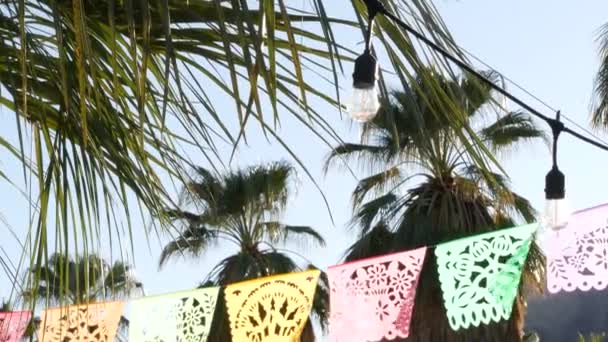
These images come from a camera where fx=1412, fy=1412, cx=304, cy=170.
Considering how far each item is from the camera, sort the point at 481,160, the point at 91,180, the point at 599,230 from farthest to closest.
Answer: the point at 599,230 → the point at 91,180 → the point at 481,160

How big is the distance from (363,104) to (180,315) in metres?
8.08

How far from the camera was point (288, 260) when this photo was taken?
17922 mm

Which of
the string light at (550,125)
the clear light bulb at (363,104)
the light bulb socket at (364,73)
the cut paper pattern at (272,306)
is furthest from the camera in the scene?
the cut paper pattern at (272,306)

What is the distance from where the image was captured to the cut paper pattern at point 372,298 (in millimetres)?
10211

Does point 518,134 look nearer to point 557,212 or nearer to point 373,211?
point 373,211

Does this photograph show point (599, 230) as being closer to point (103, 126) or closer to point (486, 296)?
point (486, 296)

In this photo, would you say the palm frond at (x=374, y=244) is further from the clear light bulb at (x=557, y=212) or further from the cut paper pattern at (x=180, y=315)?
the clear light bulb at (x=557, y=212)

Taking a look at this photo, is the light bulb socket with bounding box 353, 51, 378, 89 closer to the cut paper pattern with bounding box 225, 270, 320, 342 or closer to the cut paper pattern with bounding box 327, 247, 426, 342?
the cut paper pattern with bounding box 327, 247, 426, 342

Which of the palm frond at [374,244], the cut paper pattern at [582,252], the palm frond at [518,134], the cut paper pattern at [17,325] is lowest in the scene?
the cut paper pattern at [17,325]

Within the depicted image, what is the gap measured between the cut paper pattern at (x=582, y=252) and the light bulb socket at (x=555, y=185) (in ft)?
16.0

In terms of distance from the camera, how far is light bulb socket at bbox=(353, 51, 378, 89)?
3.05 meters

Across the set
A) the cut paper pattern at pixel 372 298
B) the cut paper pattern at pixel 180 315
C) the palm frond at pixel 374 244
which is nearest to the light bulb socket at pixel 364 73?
the cut paper pattern at pixel 372 298

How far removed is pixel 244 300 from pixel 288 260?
701cm

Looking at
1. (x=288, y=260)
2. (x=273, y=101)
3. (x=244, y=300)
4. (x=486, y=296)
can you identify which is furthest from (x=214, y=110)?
(x=288, y=260)
